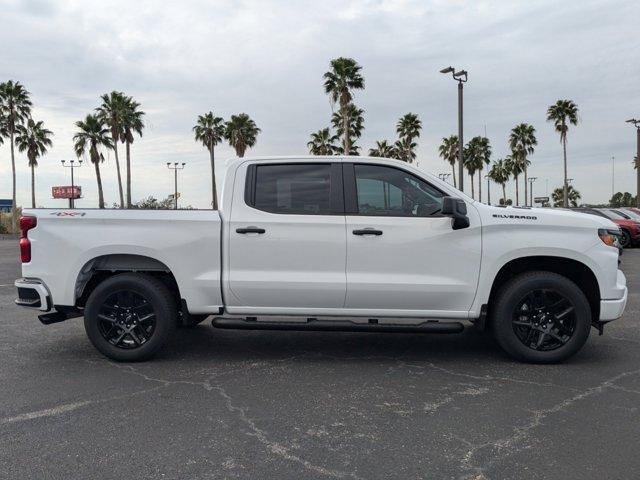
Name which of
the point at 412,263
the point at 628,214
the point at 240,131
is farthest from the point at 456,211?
the point at 240,131

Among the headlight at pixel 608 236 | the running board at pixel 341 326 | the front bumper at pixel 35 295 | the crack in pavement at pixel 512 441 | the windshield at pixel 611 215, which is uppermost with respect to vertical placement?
the windshield at pixel 611 215

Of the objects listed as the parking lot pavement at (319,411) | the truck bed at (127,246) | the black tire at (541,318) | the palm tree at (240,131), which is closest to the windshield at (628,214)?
the parking lot pavement at (319,411)

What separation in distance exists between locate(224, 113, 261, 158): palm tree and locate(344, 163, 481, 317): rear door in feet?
152

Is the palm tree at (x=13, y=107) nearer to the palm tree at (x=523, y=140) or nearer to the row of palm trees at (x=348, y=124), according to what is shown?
the row of palm trees at (x=348, y=124)

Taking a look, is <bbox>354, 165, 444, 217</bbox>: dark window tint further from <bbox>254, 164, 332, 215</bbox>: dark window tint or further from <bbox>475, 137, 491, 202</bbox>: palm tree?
<bbox>475, 137, 491, 202</bbox>: palm tree

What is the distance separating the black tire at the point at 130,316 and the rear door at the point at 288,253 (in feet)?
2.18

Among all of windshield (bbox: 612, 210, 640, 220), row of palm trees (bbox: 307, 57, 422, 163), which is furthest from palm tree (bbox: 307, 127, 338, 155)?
windshield (bbox: 612, 210, 640, 220)

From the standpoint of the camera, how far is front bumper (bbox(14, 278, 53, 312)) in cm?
536

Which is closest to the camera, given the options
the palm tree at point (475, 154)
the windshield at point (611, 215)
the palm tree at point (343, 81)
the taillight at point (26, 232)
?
the taillight at point (26, 232)

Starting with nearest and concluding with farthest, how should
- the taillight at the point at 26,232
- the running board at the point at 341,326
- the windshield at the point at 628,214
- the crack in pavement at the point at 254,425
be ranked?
the crack in pavement at the point at 254,425, the running board at the point at 341,326, the taillight at the point at 26,232, the windshield at the point at 628,214

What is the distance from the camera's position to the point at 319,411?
13.6ft

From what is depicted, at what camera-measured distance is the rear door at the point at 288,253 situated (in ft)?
17.0

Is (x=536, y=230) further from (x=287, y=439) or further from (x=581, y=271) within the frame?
(x=287, y=439)

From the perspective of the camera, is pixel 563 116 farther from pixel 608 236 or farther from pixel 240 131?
pixel 608 236
